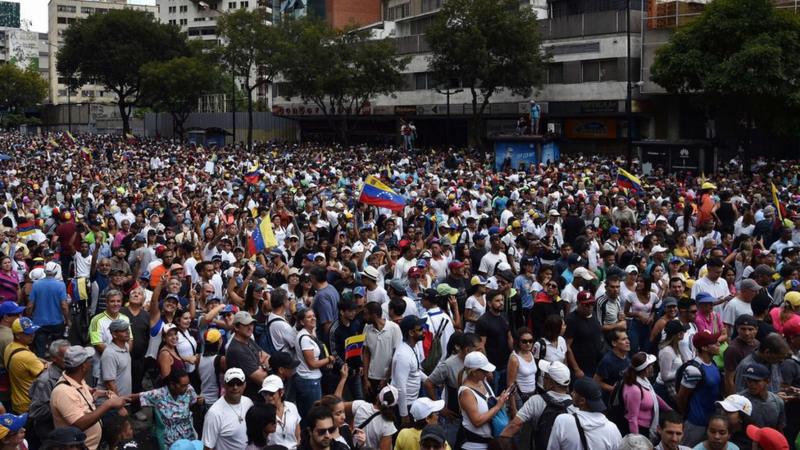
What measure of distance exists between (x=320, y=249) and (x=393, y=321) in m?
4.55

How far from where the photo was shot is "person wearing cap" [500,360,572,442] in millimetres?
6168

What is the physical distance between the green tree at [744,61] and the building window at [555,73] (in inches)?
418

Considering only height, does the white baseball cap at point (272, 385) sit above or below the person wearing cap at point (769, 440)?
above

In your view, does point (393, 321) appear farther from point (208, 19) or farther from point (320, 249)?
point (208, 19)

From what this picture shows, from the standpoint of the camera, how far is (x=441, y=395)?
7.67m

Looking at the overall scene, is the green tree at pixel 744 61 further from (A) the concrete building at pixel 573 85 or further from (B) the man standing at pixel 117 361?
(B) the man standing at pixel 117 361

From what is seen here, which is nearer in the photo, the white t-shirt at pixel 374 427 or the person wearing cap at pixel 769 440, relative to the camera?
the person wearing cap at pixel 769 440

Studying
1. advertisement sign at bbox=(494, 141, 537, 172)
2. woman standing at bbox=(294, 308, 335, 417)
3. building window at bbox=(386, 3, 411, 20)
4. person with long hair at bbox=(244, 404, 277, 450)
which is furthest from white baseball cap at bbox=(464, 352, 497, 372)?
building window at bbox=(386, 3, 411, 20)

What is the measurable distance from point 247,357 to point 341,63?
137 feet

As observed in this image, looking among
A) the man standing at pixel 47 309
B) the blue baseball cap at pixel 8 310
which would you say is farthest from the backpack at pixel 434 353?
the man standing at pixel 47 309

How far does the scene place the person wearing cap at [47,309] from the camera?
975cm

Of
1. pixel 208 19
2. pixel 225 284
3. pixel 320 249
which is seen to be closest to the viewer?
pixel 225 284

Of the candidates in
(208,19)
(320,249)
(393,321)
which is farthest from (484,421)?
(208,19)

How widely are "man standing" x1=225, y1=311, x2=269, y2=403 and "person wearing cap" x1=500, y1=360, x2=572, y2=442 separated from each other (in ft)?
7.01
